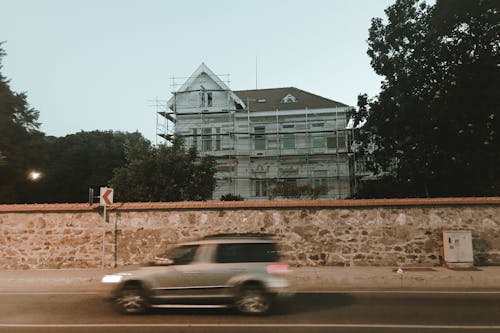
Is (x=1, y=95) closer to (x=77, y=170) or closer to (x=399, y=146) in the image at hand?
(x=77, y=170)

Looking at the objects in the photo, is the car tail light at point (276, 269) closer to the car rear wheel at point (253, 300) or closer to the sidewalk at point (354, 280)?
the car rear wheel at point (253, 300)

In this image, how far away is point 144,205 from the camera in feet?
49.7

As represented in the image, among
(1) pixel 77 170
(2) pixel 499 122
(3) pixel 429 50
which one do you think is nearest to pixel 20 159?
(1) pixel 77 170

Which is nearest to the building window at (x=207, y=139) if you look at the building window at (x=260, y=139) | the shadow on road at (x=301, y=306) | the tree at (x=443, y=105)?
the building window at (x=260, y=139)

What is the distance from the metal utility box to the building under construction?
2139 cm

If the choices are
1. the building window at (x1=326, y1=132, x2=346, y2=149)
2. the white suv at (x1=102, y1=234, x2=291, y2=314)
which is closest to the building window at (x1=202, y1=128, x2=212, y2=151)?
the building window at (x1=326, y1=132, x2=346, y2=149)

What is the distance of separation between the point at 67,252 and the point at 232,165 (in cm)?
2210

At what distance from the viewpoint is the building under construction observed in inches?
1419

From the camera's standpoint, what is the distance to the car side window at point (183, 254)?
8.38 m

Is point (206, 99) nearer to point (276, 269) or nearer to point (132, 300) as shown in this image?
point (132, 300)

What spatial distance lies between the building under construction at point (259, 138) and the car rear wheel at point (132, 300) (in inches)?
1061

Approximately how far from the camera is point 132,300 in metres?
8.30

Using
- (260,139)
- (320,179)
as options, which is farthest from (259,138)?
(320,179)

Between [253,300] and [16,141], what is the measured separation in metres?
34.4
